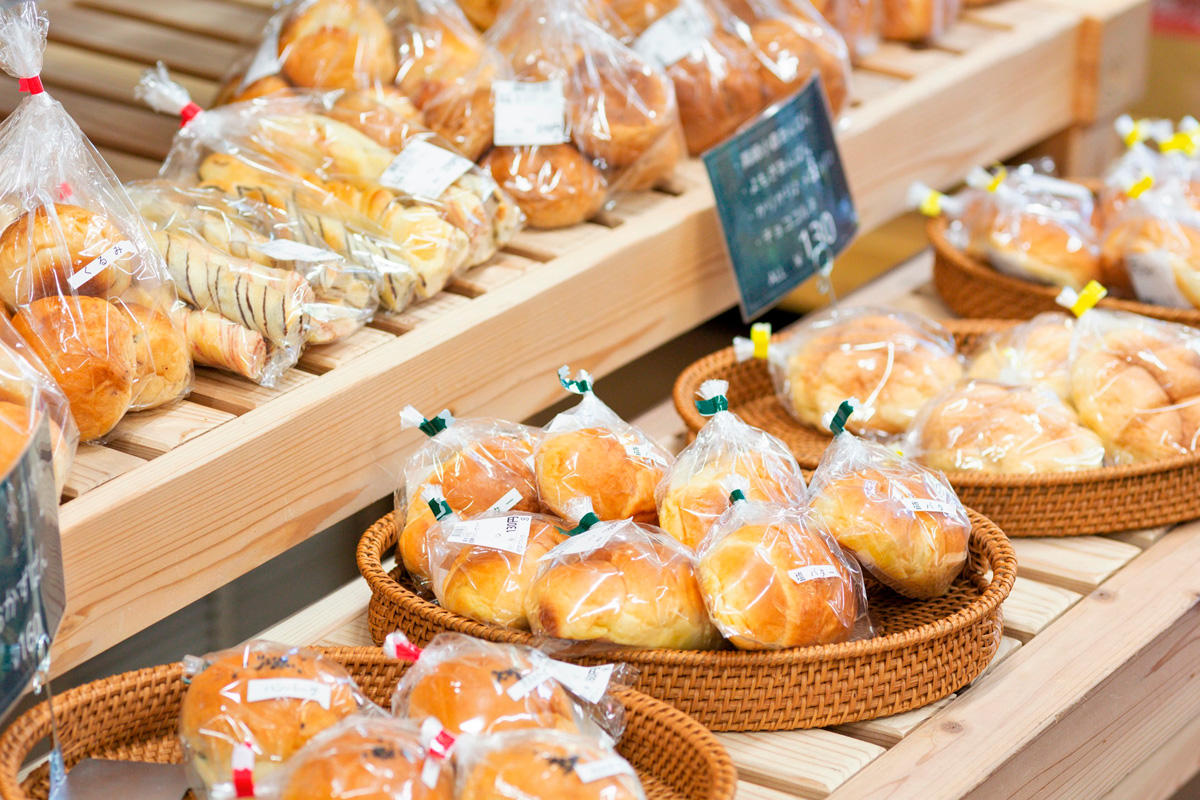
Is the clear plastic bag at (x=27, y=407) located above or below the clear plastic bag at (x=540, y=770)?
above

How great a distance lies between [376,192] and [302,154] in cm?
11

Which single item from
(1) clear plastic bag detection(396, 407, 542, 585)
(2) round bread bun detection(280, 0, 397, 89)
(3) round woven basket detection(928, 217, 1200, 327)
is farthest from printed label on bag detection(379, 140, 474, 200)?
(3) round woven basket detection(928, 217, 1200, 327)

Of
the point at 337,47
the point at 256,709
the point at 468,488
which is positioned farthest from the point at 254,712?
the point at 337,47

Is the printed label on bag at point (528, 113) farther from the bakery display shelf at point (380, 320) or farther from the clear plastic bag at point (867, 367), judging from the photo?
the clear plastic bag at point (867, 367)

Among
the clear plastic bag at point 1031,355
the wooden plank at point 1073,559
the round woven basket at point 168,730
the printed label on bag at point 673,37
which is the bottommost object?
the wooden plank at point 1073,559

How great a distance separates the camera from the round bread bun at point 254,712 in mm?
985

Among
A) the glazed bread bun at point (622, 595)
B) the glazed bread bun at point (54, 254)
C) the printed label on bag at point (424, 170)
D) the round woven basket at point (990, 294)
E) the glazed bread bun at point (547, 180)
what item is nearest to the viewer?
the glazed bread bun at point (622, 595)

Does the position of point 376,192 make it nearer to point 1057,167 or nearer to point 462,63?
point 462,63

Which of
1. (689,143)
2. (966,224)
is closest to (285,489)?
(689,143)

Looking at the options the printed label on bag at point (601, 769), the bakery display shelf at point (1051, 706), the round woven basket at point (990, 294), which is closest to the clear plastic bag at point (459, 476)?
the bakery display shelf at point (1051, 706)

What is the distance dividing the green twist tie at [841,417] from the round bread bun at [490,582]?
301 millimetres

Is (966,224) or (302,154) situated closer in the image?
→ (302,154)

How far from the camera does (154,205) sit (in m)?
1.43

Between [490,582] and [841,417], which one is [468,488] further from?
[841,417]
